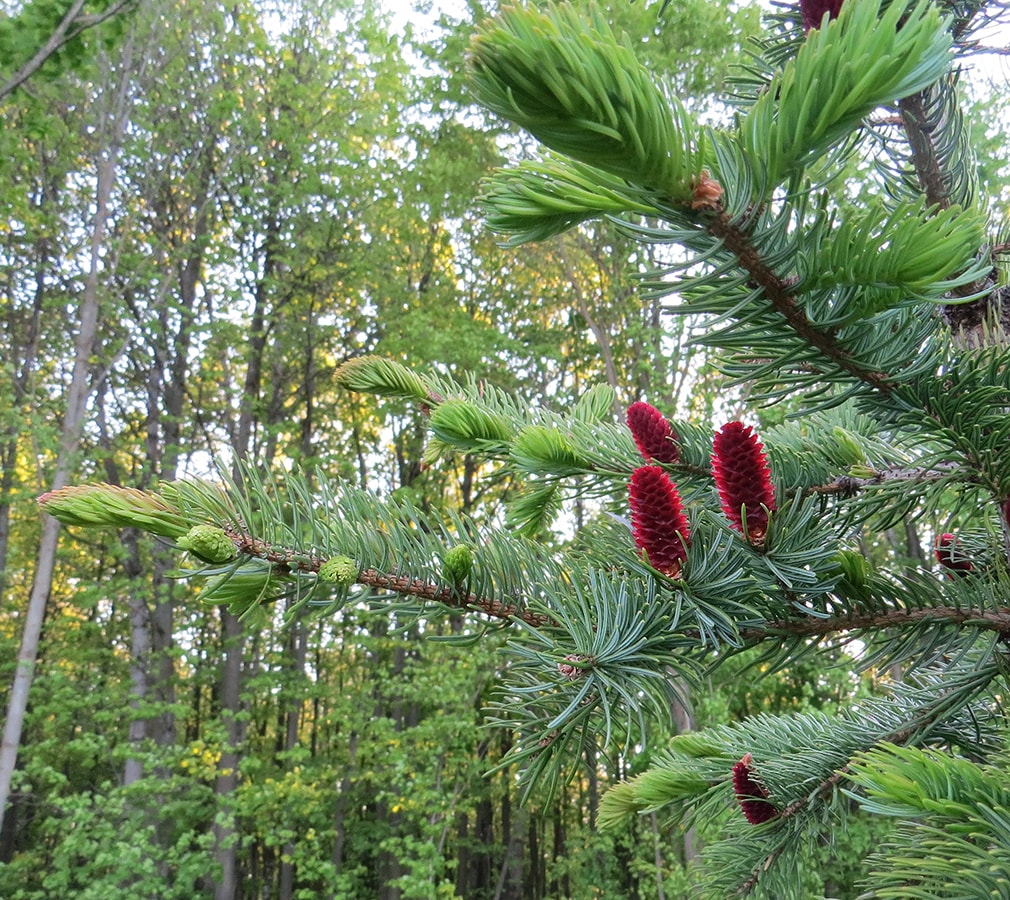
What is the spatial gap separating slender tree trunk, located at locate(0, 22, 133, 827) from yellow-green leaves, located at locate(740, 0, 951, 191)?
625cm

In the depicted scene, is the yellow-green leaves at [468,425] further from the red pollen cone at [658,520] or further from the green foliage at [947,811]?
the green foliage at [947,811]

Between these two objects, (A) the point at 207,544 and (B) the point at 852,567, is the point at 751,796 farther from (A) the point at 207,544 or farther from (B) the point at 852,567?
(A) the point at 207,544

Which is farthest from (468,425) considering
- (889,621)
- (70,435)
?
(70,435)

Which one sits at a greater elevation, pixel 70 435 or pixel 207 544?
pixel 70 435

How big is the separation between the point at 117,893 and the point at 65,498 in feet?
22.2

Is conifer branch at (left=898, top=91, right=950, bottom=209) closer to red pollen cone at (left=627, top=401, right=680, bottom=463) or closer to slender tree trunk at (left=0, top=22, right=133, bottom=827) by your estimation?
red pollen cone at (left=627, top=401, right=680, bottom=463)

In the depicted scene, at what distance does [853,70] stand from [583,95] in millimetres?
138

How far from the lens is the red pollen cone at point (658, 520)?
57cm

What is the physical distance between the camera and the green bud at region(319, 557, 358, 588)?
1.82ft

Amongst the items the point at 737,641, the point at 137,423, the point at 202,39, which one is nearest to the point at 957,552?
the point at 737,641

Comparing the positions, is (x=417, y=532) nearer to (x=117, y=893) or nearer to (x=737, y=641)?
(x=737, y=641)

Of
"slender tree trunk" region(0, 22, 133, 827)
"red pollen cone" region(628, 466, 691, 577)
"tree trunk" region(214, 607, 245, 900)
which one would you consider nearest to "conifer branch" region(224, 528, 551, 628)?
"red pollen cone" region(628, 466, 691, 577)

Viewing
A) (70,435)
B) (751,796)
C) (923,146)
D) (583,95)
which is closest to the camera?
(583,95)

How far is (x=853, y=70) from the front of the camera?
334 mm
